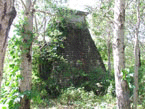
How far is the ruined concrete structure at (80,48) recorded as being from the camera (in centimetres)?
1047

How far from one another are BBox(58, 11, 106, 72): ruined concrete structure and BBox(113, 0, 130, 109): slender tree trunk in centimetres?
627

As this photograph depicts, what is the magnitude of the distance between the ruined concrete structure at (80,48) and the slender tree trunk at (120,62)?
6.27 metres

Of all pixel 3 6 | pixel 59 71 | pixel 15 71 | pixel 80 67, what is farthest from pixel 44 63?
pixel 3 6

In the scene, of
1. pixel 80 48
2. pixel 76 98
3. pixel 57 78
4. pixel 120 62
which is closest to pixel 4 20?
pixel 120 62

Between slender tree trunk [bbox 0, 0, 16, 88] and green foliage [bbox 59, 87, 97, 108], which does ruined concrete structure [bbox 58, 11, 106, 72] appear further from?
slender tree trunk [bbox 0, 0, 16, 88]

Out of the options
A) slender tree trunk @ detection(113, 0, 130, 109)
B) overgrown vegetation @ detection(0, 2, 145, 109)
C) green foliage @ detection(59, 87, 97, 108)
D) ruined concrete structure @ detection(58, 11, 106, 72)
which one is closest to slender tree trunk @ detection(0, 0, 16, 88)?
slender tree trunk @ detection(113, 0, 130, 109)

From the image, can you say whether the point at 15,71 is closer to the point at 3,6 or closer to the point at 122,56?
the point at 122,56

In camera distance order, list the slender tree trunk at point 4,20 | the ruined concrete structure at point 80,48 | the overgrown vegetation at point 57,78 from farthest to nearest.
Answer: the ruined concrete structure at point 80,48 < the overgrown vegetation at point 57,78 < the slender tree trunk at point 4,20

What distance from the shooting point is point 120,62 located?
3.85 meters

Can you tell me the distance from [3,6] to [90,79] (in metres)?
9.11

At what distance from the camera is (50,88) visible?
9.06 m

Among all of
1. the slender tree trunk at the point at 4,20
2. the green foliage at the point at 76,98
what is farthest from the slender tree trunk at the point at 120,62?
the green foliage at the point at 76,98

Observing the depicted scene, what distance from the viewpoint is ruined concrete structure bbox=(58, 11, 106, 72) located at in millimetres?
10469

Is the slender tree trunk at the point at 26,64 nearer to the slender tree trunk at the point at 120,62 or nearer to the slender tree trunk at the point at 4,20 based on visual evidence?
the slender tree trunk at the point at 120,62
